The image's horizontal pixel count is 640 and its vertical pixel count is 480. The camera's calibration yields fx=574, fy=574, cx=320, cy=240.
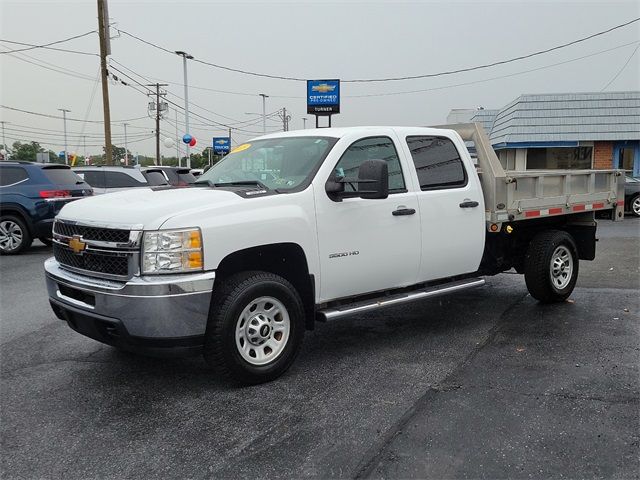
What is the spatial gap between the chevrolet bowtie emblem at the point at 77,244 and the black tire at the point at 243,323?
41.1 inches

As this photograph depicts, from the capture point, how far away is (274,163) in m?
5.06

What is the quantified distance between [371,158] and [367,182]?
717mm

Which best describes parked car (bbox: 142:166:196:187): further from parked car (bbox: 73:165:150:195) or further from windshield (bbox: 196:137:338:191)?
windshield (bbox: 196:137:338:191)

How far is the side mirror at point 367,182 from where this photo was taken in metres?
4.49

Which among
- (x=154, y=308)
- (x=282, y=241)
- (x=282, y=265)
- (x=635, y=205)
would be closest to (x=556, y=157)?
(x=635, y=205)

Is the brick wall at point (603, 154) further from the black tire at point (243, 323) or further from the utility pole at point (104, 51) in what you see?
the black tire at point (243, 323)

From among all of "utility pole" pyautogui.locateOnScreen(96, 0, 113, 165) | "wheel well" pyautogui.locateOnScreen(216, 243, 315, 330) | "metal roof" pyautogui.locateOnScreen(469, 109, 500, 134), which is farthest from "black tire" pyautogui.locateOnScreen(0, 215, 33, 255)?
"metal roof" pyautogui.locateOnScreen(469, 109, 500, 134)

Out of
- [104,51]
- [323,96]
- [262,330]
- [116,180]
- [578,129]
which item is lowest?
[262,330]

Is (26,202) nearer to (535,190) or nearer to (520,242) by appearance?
(520,242)

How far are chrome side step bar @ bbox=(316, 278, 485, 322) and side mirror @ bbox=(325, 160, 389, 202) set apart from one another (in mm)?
912

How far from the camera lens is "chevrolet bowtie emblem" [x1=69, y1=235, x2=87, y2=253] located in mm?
4215

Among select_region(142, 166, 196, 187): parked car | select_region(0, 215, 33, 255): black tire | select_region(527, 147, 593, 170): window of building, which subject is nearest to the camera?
select_region(0, 215, 33, 255): black tire

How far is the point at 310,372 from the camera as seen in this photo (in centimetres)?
464

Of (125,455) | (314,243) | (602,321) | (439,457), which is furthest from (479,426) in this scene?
(602,321)
